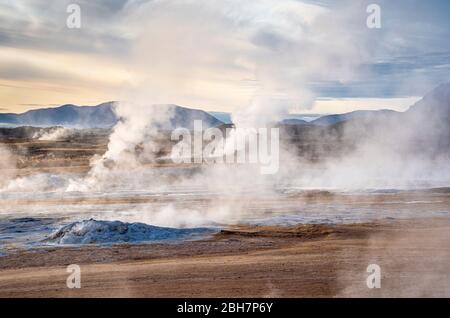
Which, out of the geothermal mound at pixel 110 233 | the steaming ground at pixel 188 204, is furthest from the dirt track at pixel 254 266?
the steaming ground at pixel 188 204

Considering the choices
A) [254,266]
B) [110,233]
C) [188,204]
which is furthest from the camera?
[188,204]

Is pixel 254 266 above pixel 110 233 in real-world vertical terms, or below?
below

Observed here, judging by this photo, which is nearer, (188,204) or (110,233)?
(110,233)

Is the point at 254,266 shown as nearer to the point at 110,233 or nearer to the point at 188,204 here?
the point at 110,233

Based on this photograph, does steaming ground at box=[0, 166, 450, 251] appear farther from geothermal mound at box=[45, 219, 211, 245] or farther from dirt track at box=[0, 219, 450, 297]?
dirt track at box=[0, 219, 450, 297]

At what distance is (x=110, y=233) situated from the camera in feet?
58.1

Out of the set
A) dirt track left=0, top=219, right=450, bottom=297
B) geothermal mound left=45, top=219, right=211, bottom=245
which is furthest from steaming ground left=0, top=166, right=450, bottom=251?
dirt track left=0, top=219, right=450, bottom=297

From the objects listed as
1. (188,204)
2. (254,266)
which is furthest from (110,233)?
(188,204)

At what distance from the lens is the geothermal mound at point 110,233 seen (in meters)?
17.4

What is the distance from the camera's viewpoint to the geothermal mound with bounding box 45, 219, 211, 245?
57.0 ft

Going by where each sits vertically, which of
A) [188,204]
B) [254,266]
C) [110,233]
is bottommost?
[254,266]

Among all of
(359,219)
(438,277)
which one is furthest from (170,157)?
(438,277)

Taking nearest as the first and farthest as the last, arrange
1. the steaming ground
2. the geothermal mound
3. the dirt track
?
the dirt track
the geothermal mound
the steaming ground
